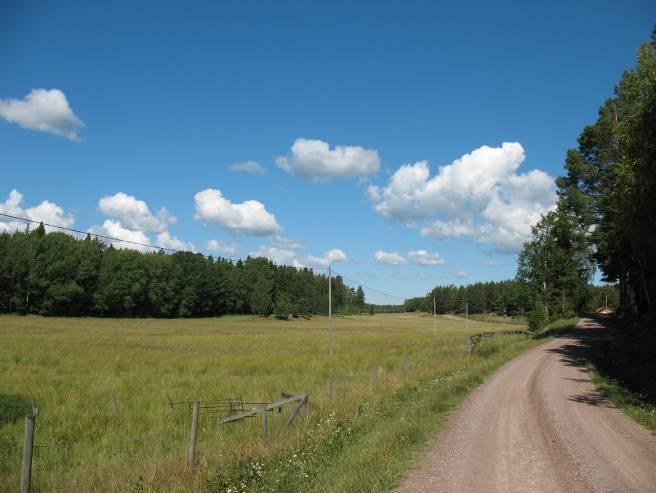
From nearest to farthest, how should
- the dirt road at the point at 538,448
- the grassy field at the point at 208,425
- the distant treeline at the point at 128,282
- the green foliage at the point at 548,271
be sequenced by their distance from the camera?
the dirt road at the point at 538,448 < the grassy field at the point at 208,425 < the green foliage at the point at 548,271 < the distant treeline at the point at 128,282

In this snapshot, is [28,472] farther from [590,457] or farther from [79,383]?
[79,383]

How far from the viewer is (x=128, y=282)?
362ft

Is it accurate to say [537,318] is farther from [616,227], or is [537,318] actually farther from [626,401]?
[626,401]

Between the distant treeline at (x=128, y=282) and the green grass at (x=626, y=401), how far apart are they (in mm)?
100875

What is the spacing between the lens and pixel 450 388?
667 inches

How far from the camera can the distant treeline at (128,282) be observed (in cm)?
9544

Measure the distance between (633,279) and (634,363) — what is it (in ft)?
80.0

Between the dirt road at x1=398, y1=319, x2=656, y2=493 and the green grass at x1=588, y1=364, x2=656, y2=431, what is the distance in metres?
0.29

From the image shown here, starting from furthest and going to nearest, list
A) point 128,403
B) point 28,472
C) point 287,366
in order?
1. point 287,366
2. point 128,403
3. point 28,472

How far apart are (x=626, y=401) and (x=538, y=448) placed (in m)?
6.72

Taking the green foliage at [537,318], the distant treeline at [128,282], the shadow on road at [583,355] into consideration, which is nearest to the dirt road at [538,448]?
the shadow on road at [583,355]

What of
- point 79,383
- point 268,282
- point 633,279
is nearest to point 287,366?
point 79,383

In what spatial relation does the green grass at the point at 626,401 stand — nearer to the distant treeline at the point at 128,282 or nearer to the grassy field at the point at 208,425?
the grassy field at the point at 208,425

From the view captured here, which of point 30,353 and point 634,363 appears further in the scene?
point 30,353
